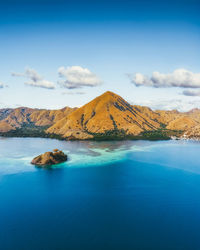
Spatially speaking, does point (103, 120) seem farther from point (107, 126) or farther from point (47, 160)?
point (47, 160)

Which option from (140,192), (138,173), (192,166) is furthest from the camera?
(192,166)

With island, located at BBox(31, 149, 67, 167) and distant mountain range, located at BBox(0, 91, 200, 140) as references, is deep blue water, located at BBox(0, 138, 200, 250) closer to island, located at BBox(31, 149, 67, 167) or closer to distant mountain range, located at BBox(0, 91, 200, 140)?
island, located at BBox(31, 149, 67, 167)

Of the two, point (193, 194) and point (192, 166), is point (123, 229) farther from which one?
point (192, 166)

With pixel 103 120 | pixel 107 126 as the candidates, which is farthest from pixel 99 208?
pixel 103 120

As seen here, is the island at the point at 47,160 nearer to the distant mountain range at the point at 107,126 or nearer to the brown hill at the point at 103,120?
the distant mountain range at the point at 107,126

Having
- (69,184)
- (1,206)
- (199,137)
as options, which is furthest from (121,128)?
(1,206)

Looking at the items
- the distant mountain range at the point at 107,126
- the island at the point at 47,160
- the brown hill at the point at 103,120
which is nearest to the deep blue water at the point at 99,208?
the island at the point at 47,160
